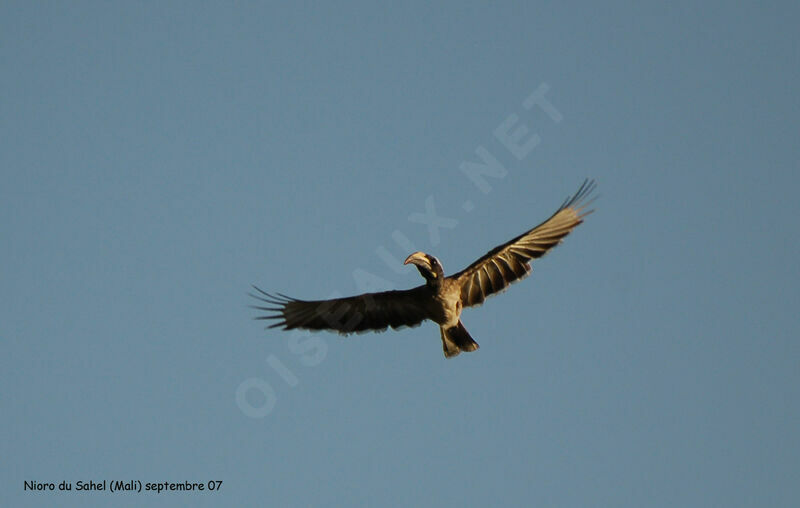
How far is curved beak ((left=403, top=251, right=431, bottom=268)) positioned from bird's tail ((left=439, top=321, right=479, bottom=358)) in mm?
1469

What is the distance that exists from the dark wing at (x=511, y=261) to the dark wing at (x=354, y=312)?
98 cm

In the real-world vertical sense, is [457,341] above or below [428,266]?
below

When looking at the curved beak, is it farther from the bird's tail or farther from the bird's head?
the bird's tail

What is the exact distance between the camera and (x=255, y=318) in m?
27.5

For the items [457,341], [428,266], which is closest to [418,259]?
[428,266]

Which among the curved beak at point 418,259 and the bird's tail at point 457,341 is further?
the bird's tail at point 457,341

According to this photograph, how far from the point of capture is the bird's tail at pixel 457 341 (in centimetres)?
2673

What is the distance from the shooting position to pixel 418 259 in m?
25.9

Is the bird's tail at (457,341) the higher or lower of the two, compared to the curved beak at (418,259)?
lower

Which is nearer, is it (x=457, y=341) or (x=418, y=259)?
(x=418, y=259)

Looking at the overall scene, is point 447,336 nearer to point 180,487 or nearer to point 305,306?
point 305,306

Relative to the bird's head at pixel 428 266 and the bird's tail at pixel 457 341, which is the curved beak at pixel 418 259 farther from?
the bird's tail at pixel 457 341

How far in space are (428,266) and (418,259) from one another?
275mm

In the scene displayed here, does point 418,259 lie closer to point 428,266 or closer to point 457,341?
point 428,266
